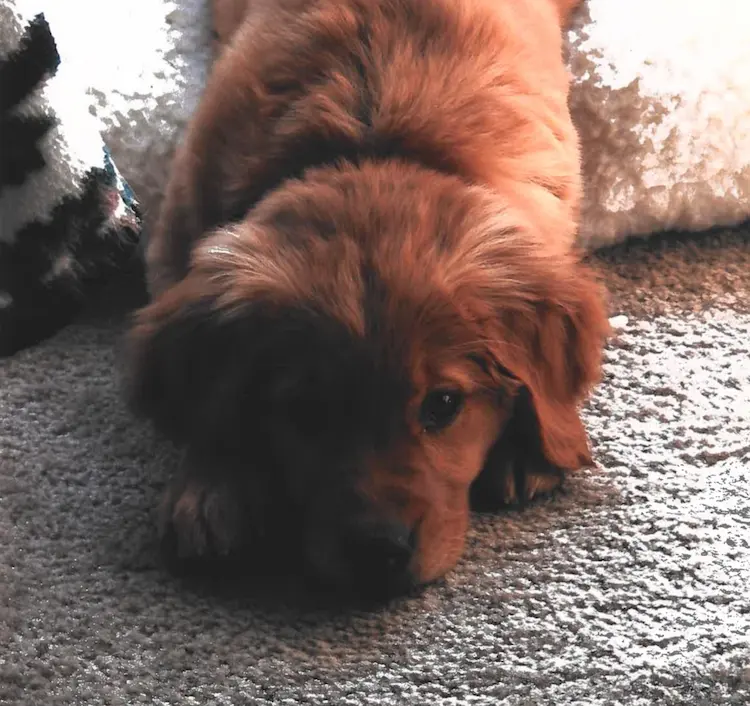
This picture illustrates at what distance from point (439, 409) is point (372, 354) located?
0.49ft

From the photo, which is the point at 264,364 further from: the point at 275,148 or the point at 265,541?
the point at 275,148

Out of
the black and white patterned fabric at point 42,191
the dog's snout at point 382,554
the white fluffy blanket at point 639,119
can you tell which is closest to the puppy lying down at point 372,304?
the dog's snout at point 382,554

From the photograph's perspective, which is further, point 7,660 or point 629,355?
point 629,355

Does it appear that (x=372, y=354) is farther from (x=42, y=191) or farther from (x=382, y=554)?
(x=42, y=191)

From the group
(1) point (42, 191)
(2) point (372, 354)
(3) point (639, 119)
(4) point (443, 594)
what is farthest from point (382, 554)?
(3) point (639, 119)

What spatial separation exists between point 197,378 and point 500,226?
50cm

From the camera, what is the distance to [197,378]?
1.59 metres

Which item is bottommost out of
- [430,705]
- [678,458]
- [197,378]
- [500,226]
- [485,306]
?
[430,705]

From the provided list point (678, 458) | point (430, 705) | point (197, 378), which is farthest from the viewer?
point (678, 458)

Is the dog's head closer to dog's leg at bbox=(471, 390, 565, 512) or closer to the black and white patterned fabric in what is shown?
dog's leg at bbox=(471, 390, 565, 512)

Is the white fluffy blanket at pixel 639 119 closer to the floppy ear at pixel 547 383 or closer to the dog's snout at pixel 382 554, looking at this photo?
the floppy ear at pixel 547 383

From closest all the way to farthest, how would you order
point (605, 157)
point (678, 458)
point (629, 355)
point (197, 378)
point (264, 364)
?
point (264, 364), point (197, 378), point (678, 458), point (629, 355), point (605, 157)

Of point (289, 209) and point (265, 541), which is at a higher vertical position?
point (289, 209)

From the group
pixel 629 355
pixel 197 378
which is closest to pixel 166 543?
pixel 197 378
